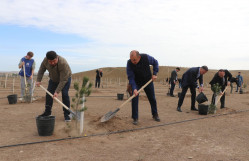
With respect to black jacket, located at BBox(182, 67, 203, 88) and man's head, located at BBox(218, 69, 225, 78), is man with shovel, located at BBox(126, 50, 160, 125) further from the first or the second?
man's head, located at BBox(218, 69, 225, 78)

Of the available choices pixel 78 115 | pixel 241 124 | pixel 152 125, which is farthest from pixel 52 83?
pixel 241 124

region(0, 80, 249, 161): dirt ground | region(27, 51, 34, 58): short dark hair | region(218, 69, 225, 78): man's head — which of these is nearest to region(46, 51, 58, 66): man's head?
region(0, 80, 249, 161): dirt ground

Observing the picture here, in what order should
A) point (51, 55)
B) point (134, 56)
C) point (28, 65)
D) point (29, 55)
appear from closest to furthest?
point (51, 55), point (134, 56), point (29, 55), point (28, 65)

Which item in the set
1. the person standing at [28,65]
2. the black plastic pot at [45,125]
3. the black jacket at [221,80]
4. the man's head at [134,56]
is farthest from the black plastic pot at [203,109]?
the person standing at [28,65]

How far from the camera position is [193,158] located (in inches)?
118

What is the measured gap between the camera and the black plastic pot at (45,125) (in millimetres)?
3621

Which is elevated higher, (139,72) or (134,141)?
(139,72)

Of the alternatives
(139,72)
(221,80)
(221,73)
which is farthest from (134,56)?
(221,80)

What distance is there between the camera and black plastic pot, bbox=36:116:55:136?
3621 millimetres

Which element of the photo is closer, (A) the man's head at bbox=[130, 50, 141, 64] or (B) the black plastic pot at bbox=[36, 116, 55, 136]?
(B) the black plastic pot at bbox=[36, 116, 55, 136]

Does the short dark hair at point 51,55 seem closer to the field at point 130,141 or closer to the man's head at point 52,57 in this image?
the man's head at point 52,57

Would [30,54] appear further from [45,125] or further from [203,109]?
[203,109]

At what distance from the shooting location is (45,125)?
12.0 feet

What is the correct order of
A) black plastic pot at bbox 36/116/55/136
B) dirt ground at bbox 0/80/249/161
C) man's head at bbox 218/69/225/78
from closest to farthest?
dirt ground at bbox 0/80/249/161, black plastic pot at bbox 36/116/55/136, man's head at bbox 218/69/225/78
